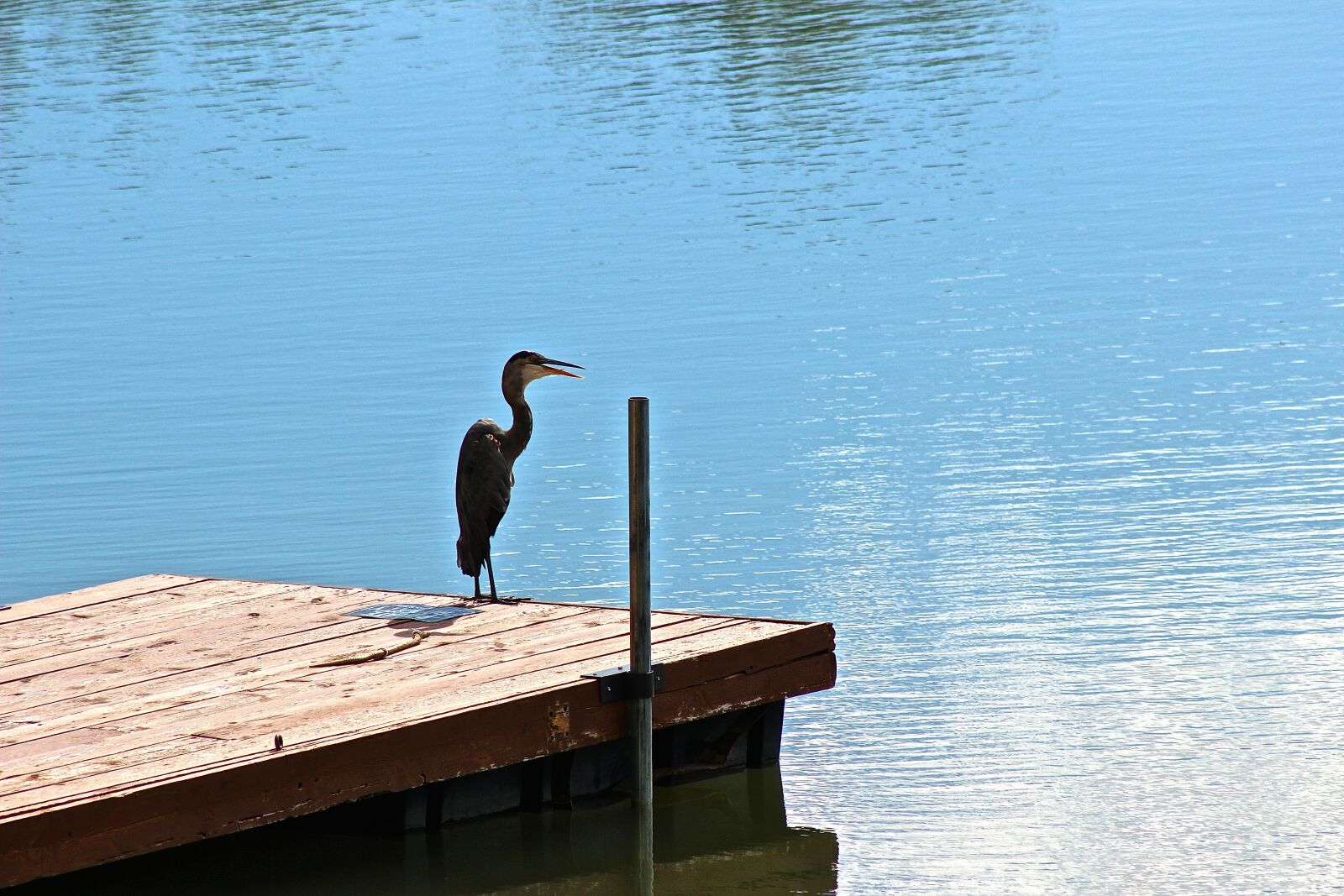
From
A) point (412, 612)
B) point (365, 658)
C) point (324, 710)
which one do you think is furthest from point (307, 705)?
point (412, 612)

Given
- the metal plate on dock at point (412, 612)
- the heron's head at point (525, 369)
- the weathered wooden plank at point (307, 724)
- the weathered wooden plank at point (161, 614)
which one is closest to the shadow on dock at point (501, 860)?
the weathered wooden plank at point (307, 724)

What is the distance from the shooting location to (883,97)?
105 feet

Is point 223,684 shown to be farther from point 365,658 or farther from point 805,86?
point 805,86

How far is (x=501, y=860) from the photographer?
7816 millimetres

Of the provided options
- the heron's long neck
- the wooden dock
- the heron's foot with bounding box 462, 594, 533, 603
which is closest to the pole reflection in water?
the wooden dock

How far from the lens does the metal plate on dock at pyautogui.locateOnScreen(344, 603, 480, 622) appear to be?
28.9ft

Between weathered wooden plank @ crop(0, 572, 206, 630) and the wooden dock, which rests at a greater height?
weathered wooden plank @ crop(0, 572, 206, 630)

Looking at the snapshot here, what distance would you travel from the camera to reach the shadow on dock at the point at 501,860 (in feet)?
24.8

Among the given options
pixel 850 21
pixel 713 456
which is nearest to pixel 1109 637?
pixel 713 456

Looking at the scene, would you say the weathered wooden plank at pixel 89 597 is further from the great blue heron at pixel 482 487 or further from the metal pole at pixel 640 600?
the metal pole at pixel 640 600

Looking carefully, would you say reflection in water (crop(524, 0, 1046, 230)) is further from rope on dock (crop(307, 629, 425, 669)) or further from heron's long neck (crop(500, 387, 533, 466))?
rope on dock (crop(307, 629, 425, 669))

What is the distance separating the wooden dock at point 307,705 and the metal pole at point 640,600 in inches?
3.7

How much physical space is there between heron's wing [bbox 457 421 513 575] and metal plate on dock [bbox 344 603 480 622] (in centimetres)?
30

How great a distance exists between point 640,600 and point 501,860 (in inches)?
44.8
